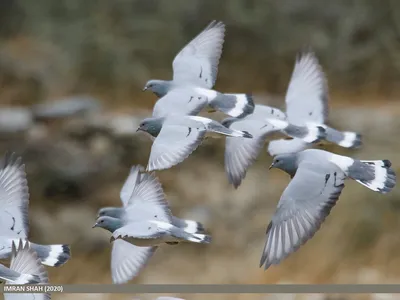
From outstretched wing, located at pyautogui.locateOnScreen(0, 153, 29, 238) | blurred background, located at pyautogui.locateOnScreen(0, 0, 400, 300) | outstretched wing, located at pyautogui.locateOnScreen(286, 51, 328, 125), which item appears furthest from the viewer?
blurred background, located at pyautogui.locateOnScreen(0, 0, 400, 300)

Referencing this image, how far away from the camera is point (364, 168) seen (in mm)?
1143

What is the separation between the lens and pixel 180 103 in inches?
47.7

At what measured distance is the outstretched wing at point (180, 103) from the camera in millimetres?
1201

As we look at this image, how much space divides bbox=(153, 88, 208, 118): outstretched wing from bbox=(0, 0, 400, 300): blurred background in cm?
22

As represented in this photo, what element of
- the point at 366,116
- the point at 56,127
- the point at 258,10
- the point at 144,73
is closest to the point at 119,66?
the point at 144,73

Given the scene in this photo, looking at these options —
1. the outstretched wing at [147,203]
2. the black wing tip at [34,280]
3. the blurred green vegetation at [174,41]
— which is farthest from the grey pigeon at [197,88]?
the black wing tip at [34,280]

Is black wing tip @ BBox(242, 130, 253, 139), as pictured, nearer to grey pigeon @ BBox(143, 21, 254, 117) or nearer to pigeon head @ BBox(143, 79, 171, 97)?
grey pigeon @ BBox(143, 21, 254, 117)

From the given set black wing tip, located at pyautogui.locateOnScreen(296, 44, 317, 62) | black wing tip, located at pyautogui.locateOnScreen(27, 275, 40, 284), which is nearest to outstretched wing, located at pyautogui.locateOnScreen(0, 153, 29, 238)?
black wing tip, located at pyautogui.locateOnScreen(27, 275, 40, 284)

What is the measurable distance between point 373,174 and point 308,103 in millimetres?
221

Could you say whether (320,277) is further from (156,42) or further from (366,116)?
(156,42)

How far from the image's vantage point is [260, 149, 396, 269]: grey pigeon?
109 centimetres

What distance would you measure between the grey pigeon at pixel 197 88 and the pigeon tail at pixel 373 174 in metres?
0.21

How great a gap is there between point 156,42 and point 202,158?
263 millimetres

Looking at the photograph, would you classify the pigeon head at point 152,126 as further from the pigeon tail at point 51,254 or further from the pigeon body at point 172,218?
the pigeon tail at point 51,254
